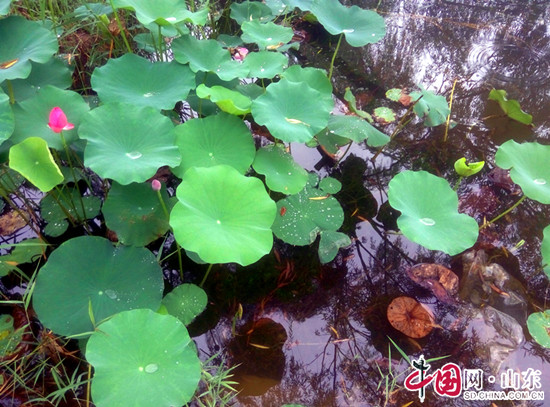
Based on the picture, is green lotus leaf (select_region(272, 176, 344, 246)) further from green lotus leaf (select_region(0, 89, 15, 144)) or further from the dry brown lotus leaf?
green lotus leaf (select_region(0, 89, 15, 144))

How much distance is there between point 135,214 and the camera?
1696 millimetres

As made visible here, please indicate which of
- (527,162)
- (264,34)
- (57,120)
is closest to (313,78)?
(264,34)

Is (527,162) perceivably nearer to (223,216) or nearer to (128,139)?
(223,216)

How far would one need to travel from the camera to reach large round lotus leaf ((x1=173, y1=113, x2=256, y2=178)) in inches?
69.4

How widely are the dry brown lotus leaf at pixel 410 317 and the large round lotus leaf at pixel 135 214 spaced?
3.48ft

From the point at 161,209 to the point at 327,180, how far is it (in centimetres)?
89

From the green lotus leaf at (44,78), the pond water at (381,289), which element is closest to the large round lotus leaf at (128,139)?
the green lotus leaf at (44,78)

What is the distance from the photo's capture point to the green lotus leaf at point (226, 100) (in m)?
1.74

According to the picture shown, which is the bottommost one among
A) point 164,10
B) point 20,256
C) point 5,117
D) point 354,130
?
point 20,256

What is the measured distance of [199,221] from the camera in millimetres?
1467

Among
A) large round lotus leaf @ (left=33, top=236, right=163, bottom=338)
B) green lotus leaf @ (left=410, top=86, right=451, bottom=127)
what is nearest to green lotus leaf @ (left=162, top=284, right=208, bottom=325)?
large round lotus leaf @ (left=33, top=236, right=163, bottom=338)

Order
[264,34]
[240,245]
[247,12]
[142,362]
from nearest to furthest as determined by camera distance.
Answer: [142,362]
[240,245]
[264,34]
[247,12]

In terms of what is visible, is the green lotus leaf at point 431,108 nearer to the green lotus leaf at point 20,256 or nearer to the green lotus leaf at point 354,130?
the green lotus leaf at point 354,130

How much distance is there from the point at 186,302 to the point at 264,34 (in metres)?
1.57
